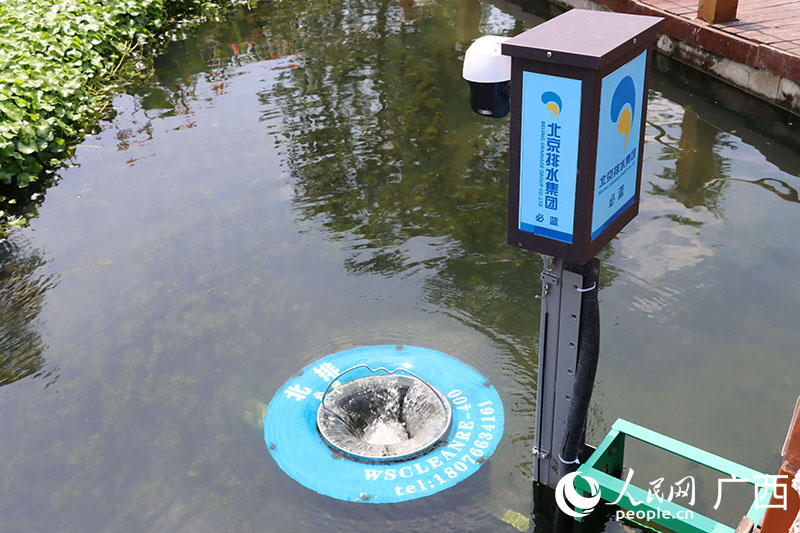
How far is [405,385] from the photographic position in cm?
415

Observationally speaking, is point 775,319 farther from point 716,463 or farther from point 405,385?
point 405,385

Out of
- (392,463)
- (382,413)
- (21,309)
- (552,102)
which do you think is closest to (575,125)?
(552,102)

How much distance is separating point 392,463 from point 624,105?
212 centimetres

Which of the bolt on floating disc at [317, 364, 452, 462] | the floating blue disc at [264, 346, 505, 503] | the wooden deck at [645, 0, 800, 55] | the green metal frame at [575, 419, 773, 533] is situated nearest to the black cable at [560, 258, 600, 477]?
the green metal frame at [575, 419, 773, 533]

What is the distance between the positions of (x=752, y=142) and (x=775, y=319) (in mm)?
2860

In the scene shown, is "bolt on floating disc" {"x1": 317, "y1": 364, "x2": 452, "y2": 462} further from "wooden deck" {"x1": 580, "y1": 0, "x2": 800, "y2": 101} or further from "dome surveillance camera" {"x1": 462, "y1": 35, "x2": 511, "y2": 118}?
"wooden deck" {"x1": 580, "y1": 0, "x2": 800, "y2": 101}

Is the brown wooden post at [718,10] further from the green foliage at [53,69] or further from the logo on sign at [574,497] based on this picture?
the green foliage at [53,69]

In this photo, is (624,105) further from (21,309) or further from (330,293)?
(21,309)

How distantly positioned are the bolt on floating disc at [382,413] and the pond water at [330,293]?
34 cm

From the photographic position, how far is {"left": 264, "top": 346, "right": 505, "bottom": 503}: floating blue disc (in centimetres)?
364

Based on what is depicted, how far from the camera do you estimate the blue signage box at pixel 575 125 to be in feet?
8.03

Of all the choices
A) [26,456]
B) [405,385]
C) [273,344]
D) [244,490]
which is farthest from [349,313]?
[26,456]

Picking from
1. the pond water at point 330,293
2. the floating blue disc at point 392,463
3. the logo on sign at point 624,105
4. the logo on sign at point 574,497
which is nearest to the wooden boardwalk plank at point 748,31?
the pond water at point 330,293

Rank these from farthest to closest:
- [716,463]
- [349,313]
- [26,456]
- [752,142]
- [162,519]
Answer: [752,142]
[349,313]
[26,456]
[162,519]
[716,463]
